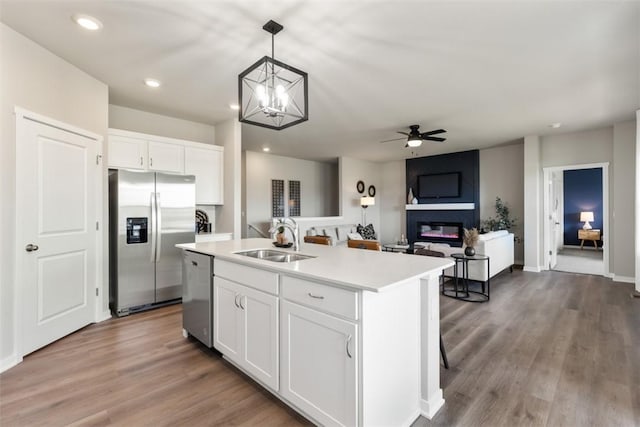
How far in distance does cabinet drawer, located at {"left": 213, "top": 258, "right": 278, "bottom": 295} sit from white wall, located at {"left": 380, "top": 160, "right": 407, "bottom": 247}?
6.81 meters

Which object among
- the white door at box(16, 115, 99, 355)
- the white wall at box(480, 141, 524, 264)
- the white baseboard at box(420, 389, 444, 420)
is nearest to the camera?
the white baseboard at box(420, 389, 444, 420)

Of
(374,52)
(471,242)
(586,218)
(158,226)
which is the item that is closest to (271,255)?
(158,226)

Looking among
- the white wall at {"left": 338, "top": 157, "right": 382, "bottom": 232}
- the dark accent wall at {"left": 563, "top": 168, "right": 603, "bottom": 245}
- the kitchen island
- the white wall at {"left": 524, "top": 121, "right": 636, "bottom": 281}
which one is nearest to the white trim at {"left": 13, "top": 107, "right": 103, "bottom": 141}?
the kitchen island

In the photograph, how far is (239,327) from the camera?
2135 mm

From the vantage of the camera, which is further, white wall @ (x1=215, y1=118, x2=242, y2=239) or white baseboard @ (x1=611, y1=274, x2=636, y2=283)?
white baseboard @ (x1=611, y1=274, x2=636, y2=283)

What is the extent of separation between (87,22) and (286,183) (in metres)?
5.77

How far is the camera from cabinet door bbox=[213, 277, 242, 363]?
2.16 meters

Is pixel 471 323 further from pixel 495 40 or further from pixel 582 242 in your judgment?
pixel 582 242

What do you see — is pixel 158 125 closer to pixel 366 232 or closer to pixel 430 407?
pixel 430 407

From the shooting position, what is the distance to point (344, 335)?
144cm

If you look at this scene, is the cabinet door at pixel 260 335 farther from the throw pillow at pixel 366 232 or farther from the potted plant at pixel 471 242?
the throw pillow at pixel 366 232

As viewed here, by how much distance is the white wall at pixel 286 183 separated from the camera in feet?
23.7

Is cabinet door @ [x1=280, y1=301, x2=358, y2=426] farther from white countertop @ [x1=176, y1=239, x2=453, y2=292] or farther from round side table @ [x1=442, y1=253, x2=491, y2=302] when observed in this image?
round side table @ [x1=442, y1=253, x2=491, y2=302]

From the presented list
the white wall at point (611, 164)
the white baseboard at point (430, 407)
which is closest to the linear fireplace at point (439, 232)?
the white wall at point (611, 164)
